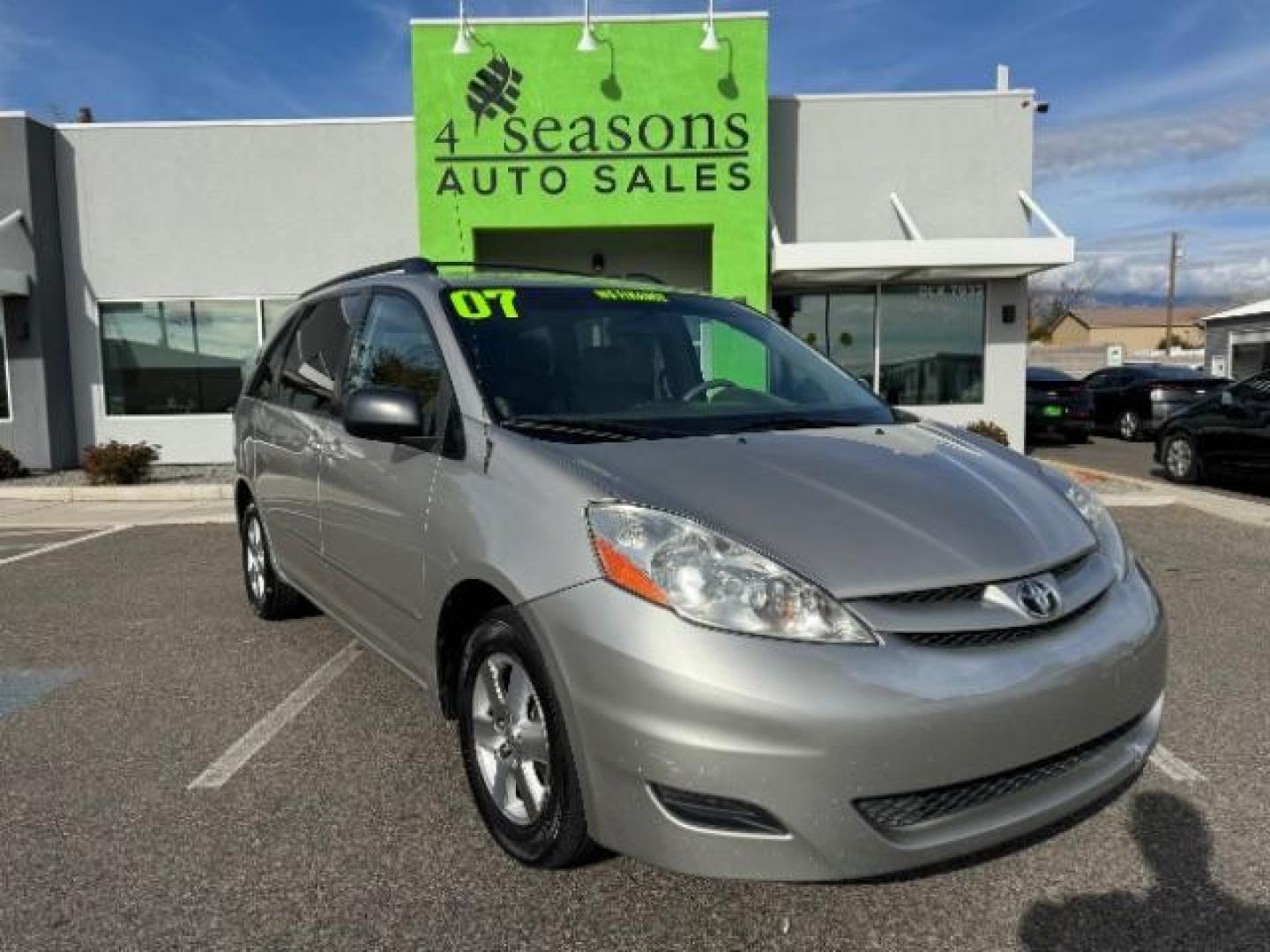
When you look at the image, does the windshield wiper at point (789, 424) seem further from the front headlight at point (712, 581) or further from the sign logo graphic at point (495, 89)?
the sign logo graphic at point (495, 89)

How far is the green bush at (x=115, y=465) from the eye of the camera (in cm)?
1154

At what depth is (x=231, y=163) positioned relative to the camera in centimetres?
1351

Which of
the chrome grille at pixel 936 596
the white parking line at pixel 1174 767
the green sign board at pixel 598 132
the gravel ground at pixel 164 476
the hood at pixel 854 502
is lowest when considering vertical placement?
the white parking line at pixel 1174 767

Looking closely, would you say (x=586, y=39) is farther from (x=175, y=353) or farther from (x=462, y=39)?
(x=175, y=353)

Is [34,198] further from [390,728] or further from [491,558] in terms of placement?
[491,558]

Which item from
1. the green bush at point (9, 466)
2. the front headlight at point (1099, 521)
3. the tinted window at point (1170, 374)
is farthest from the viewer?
the tinted window at point (1170, 374)

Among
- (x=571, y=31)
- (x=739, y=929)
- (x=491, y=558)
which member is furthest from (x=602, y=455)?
(x=571, y=31)

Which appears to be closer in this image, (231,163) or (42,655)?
(42,655)

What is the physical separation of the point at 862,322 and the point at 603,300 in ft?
35.6

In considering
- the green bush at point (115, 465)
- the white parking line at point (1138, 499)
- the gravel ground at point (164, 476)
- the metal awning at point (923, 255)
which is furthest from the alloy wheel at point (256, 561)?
the metal awning at point (923, 255)

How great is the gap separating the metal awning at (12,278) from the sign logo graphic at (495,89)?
6.39 metres

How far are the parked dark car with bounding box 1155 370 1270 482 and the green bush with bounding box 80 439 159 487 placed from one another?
12.7 metres

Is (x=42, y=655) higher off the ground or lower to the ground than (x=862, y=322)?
lower

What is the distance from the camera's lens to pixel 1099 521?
298 centimetres
